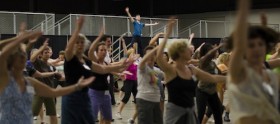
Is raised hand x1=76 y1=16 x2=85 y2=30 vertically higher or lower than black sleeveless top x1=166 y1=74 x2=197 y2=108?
higher

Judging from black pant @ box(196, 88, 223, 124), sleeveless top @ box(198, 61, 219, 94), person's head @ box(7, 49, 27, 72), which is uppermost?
person's head @ box(7, 49, 27, 72)

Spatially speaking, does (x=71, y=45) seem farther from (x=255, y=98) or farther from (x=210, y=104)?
(x=210, y=104)

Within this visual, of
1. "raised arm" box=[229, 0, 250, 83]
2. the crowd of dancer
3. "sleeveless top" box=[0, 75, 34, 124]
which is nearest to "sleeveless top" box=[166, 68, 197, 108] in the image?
the crowd of dancer

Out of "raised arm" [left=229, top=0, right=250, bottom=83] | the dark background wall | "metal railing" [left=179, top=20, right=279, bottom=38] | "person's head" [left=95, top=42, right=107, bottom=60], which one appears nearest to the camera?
"raised arm" [left=229, top=0, right=250, bottom=83]

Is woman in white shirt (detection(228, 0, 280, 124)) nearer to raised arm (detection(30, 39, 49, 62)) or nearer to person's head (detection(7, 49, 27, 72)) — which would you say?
person's head (detection(7, 49, 27, 72))

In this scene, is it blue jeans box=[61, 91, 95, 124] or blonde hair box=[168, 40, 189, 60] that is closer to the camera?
blonde hair box=[168, 40, 189, 60]

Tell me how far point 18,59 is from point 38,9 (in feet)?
85.5

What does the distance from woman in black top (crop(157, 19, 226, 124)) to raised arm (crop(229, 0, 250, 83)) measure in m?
2.16

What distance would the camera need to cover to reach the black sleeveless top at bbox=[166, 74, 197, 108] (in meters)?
5.50

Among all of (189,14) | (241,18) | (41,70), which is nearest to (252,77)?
(241,18)

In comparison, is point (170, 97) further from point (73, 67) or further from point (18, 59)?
point (18, 59)

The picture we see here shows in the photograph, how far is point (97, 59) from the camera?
7.25m

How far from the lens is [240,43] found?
123 inches

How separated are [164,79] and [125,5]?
2630cm
